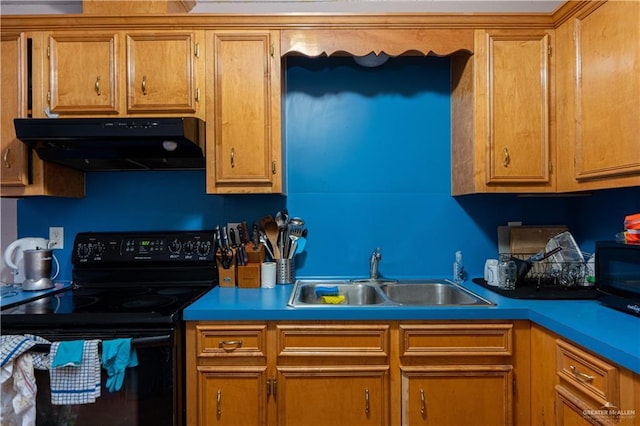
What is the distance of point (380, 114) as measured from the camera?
1.99 meters

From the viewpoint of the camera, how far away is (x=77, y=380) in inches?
47.3

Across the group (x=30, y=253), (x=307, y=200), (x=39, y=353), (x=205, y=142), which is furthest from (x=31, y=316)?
(x=307, y=200)

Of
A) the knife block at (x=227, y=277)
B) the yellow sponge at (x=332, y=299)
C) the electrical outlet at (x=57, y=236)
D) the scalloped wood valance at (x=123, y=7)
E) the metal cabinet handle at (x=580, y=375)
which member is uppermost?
the scalloped wood valance at (x=123, y=7)

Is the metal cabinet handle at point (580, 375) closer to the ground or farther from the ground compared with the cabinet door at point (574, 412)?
farther from the ground

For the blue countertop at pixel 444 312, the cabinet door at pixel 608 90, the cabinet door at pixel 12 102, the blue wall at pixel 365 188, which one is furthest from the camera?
the blue wall at pixel 365 188

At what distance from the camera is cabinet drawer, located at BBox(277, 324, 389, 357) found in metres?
1.36

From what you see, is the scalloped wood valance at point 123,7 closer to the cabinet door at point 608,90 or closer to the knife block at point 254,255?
the knife block at point 254,255


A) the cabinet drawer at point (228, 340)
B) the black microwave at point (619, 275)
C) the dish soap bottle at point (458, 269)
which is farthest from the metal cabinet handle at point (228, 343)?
the black microwave at point (619, 275)

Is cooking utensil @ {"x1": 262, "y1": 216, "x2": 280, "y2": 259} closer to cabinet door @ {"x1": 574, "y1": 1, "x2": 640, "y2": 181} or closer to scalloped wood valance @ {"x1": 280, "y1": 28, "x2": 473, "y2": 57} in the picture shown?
scalloped wood valance @ {"x1": 280, "y1": 28, "x2": 473, "y2": 57}

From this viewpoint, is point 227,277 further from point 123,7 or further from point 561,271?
point 561,271

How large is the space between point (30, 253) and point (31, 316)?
0.62 meters

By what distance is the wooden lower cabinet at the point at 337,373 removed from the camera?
1.35m

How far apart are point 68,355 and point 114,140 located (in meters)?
0.89

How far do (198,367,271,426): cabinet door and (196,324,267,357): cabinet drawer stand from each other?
62 millimetres
